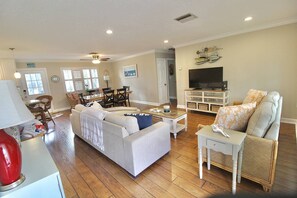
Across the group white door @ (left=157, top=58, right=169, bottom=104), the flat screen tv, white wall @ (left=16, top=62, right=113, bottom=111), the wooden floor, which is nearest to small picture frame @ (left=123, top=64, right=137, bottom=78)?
white door @ (left=157, top=58, right=169, bottom=104)

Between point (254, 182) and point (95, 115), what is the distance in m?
2.43

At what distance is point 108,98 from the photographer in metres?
5.64

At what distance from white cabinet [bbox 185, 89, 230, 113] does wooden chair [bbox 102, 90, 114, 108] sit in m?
2.84

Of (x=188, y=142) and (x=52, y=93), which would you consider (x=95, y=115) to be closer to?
(x=188, y=142)

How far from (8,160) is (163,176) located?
1.70 metres

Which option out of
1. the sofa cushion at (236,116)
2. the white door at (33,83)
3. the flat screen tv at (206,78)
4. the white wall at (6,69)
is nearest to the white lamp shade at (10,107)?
the sofa cushion at (236,116)

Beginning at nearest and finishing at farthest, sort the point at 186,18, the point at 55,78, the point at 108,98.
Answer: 1. the point at 186,18
2. the point at 108,98
3. the point at 55,78

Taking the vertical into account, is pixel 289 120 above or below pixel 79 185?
above

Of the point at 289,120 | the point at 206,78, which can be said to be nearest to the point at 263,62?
the point at 206,78

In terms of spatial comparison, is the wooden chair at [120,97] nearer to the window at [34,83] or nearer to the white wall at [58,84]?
the white wall at [58,84]

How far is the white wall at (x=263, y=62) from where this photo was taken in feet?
11.0

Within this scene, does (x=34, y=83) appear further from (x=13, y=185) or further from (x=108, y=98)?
(x=13, y=185)

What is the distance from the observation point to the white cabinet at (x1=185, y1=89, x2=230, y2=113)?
4.20 m

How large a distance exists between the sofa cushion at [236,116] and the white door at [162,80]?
449 cm
